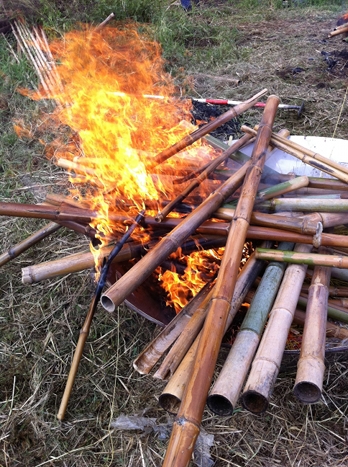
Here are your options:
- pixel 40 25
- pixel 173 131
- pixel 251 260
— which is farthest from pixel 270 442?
pixel 40 25

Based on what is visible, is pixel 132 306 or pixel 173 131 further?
pixel 173 131

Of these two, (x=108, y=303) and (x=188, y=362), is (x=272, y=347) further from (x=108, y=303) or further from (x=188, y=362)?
(x=108, y=303)

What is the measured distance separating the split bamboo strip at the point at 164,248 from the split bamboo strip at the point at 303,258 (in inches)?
12.4

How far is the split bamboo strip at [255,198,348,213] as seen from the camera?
2072mm

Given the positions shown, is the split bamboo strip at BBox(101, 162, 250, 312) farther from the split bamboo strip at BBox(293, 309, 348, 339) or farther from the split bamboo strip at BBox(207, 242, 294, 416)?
the split bamboo strip at BBox(293, 309, 348, 339)

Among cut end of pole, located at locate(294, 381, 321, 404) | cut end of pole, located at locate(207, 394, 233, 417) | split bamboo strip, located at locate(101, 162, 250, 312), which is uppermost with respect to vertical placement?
split bamboo strip, located at locate(101, 162, 250, 312)

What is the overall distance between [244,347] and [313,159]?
125 centimetres

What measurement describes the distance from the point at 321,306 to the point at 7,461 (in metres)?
1.63

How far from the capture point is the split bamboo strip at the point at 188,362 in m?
1.51

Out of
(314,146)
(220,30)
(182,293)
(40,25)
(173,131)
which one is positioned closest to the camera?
(182,293)

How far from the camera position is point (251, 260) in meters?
2.03

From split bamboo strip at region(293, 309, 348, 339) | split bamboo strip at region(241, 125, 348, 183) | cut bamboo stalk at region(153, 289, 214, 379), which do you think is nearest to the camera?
cut bamboo stalk at region(153, 289, 214, 379)

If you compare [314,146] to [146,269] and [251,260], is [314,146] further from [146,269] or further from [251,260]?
[146,269]

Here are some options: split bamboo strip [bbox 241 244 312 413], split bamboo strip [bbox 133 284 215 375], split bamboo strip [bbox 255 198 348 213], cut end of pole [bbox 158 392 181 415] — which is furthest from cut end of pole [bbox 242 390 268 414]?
split bamboo strip [bbox 255 198 348 213]
